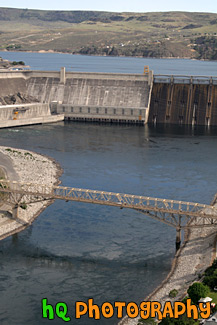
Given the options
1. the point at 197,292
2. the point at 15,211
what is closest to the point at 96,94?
the point at 15,211

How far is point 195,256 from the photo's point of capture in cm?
5662

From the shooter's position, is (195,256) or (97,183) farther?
(97,183)

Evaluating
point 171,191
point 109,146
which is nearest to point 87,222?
point 171,191

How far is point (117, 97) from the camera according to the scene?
135m

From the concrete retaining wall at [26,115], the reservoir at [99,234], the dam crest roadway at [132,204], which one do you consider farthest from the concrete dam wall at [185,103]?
the dam crest roadway at [132,204]

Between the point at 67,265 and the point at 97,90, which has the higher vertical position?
the point at 97,90

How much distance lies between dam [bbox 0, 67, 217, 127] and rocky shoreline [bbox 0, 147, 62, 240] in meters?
30.3

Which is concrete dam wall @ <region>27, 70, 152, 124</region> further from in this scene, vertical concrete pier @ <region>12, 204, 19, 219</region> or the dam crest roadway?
vertical concrete pier @ <region>12, 204, 19, 219</region>

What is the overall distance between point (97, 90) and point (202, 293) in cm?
9637

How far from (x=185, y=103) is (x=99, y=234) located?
72892 millimetres

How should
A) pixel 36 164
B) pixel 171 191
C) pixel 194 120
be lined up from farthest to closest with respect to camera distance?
1. pixel 194 120
2. pixel 36 164
3. pixel 171 191

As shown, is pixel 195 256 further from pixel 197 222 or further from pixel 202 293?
pixel 202 293

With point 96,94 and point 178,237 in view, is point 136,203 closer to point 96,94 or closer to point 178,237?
point 178,237

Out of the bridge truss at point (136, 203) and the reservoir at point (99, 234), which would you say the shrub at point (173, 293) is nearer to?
the reservoir at point (99, 234)
